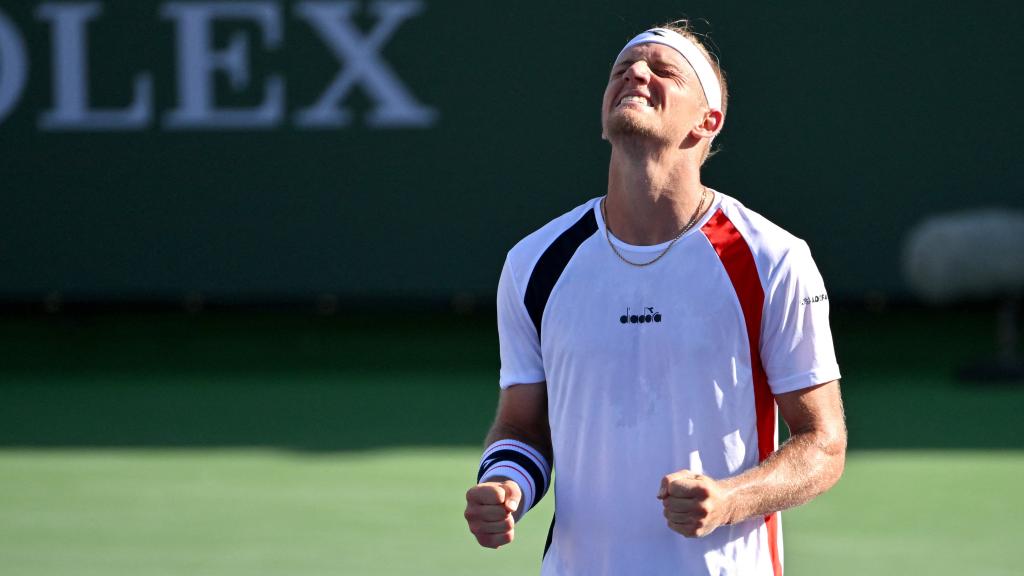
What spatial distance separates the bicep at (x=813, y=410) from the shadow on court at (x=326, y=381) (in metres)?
5.22

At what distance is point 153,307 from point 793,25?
4.64m

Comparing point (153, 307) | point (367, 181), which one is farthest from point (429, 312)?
point (153, 307)

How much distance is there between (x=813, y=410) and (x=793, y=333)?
0.13m

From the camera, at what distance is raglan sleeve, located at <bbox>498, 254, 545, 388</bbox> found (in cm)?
251

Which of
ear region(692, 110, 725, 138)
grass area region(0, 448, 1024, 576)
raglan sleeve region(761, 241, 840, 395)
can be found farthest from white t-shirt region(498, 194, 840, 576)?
grass area region(0, 448, 1024, 576)

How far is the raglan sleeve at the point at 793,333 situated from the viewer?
2.34 metres

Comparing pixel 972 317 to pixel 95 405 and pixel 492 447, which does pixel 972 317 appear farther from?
pixel 492 447

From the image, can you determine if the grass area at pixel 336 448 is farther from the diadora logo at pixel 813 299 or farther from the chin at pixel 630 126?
the chin at pixel 630 126

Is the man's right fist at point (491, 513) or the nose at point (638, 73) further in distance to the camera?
the nose at point (638, 73)

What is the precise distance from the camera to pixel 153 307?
10211 mm

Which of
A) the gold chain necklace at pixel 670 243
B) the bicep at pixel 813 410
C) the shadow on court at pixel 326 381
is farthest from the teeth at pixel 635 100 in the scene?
the shadow on court at pixel 326 381

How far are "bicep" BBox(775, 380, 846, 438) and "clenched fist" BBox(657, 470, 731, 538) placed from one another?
27cm

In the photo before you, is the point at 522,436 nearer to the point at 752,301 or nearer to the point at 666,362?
the point at 666,362

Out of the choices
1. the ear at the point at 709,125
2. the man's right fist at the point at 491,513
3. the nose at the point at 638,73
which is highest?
the nose at the point at 638,73
